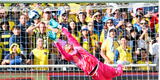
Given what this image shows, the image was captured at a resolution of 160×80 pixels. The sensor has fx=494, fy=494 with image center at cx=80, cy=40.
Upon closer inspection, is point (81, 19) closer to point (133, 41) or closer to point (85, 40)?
point (85, 40)

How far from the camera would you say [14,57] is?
21.7 ft

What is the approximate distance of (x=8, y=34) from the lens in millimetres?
6738

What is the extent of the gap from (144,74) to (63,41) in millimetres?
1112

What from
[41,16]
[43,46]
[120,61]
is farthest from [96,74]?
[41,16]

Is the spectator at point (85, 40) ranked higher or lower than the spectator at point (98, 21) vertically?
lower

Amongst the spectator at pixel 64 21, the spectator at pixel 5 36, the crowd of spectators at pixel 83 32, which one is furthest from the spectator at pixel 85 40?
the spectator at pixel 5 36

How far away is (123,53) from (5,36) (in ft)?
5.35

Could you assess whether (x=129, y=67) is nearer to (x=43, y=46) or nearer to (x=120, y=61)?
(x=120, y=61)

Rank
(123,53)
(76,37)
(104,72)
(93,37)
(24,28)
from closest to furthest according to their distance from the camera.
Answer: (104,72) < (123,53) < (76,37) < (93,37) < (24,28)

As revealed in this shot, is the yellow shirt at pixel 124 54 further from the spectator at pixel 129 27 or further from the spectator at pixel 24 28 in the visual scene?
the spectator at pixel 24 28

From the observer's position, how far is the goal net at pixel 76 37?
6336 mm

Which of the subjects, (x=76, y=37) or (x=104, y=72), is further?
(x=76, y=37)

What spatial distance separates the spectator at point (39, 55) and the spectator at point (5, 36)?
1.15ft

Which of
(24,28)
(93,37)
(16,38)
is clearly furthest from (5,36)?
(93,37)
